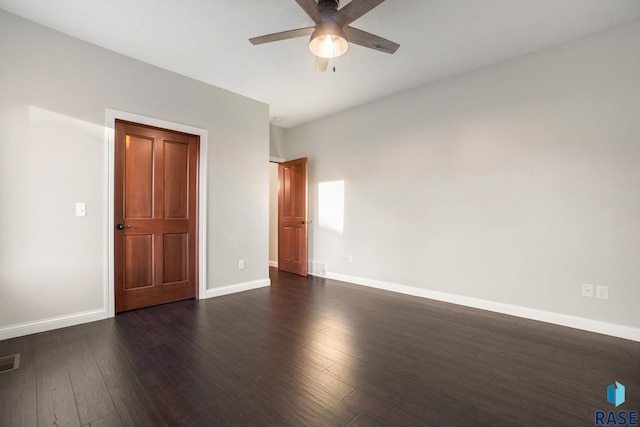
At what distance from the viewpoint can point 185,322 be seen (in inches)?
114

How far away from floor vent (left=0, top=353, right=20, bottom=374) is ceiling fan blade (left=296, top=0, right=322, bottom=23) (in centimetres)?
328

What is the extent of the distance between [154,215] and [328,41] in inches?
109

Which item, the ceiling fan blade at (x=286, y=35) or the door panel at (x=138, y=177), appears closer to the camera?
the ceiling fan blade at (x=286, y=35)

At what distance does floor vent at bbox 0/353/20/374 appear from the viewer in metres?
1.98

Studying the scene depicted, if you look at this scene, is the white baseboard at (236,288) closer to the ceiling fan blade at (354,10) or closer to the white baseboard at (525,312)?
the white baseboard at (525,312)

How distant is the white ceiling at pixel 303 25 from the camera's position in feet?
7.73

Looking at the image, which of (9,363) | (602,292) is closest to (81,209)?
(9,363)

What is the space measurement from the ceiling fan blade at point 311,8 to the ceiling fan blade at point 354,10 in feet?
0.48

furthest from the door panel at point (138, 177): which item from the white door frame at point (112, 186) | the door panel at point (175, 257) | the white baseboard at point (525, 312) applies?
the white baseboard at point (525, 312)

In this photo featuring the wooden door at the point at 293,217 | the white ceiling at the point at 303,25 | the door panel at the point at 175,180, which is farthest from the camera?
the wooden door at the point at 293,217

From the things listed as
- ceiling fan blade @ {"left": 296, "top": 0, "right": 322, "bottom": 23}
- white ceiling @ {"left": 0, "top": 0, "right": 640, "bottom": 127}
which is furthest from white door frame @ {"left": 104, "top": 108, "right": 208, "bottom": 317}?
ceiling fan blade @ {"left": 296, "top": 0, "right": 322, "bottom": 23}

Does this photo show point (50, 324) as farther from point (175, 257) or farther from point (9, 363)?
point (175, 257)

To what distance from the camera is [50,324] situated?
8.68ft

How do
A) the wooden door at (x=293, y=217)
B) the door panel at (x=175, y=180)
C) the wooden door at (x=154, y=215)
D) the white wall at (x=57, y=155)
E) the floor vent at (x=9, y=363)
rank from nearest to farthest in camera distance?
the floor vent at (x=9, y=363) → the white wall at (x=57, y=155) → the wooden door at (x=154, y=215) → the door panel at (x=175, y=180) → the wooden door at (x=293, y=217)
